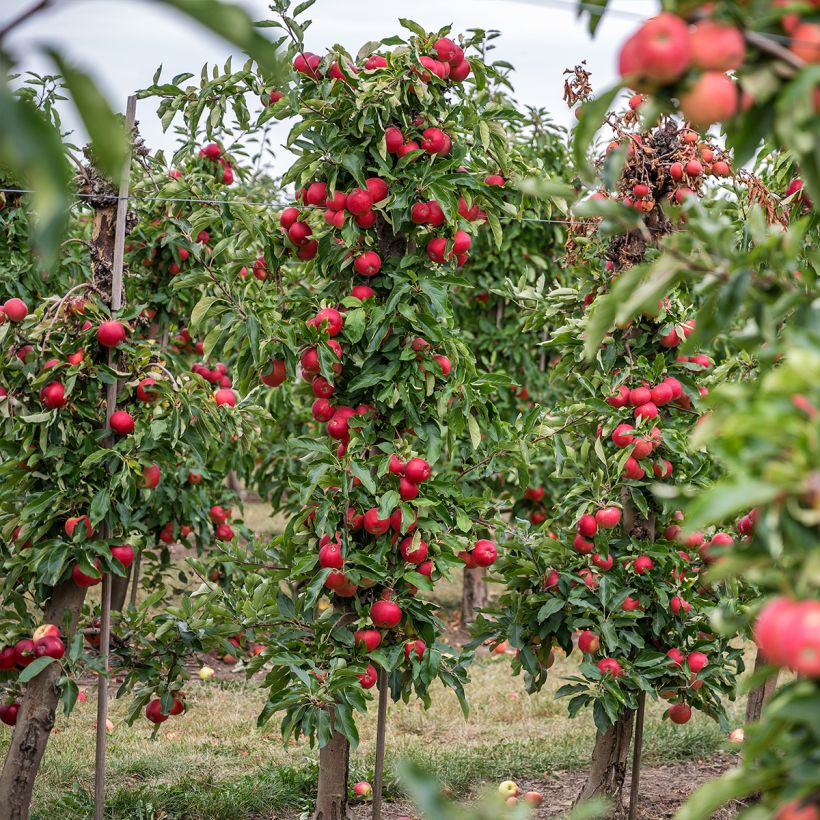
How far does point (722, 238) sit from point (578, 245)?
2.45 m

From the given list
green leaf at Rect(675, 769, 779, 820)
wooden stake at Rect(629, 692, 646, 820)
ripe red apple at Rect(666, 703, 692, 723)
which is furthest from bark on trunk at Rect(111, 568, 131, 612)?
green leaf at Rect(675, 769, 779, 820)

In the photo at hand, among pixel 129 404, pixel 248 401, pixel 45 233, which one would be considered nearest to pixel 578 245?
pixel 248 401

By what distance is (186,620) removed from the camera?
3.28 meters

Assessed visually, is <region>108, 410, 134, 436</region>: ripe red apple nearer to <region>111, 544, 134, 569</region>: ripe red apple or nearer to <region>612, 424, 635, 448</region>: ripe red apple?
<region>111, 544, 134, 569</region>: ripe red apple

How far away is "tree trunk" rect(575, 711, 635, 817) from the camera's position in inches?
143

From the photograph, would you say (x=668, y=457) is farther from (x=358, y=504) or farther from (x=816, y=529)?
(x=816, y=529)

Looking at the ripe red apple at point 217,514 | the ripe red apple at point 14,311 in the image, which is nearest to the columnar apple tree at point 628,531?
the ripe red apple at point 14,311

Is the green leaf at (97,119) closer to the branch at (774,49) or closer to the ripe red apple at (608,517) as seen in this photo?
the branch at (774,49)

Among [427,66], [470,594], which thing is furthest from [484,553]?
[470,594]

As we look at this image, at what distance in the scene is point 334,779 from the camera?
128 inches

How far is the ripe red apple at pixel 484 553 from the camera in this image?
3244mm

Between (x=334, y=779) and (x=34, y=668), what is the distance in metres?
1.06

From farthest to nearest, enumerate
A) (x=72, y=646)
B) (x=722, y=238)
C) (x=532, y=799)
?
(x=532, y=799) → (x=72, y=646) → (x=722, y=238)

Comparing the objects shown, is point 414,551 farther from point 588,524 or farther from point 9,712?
point 9,712
